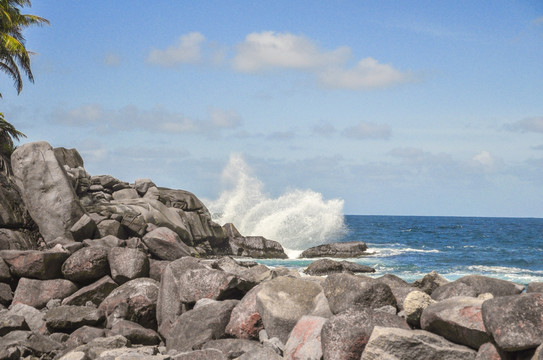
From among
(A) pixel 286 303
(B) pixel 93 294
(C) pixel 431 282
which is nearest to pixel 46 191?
(B) pixel 93 294

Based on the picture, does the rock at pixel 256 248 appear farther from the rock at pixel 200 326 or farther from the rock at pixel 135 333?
the rock at pixel 200 326

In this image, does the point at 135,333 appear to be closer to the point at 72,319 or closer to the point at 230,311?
the point at 72,319

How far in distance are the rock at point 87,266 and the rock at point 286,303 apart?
16.2 feet

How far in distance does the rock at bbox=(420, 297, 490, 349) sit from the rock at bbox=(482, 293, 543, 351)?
24 centimetres

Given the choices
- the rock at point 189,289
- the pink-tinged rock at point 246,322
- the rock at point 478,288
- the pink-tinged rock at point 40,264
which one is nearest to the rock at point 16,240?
the pink-tinged rock at point 40,264

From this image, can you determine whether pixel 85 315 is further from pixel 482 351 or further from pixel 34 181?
pixel 34 181

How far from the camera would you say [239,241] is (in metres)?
33.3

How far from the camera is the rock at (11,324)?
10.6m

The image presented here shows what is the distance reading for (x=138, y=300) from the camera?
11312 mm

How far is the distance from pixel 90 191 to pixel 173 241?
1358 centimetres

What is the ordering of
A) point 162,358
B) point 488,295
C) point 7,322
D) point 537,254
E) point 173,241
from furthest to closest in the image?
point 537,254 < point 173,241 < point 7,322 < point 488,295 < point 162,358

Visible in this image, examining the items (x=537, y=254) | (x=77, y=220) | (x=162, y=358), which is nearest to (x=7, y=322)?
(x=162, y=358)

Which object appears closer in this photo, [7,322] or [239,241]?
[7,322]

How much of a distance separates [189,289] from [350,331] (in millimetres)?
3906
